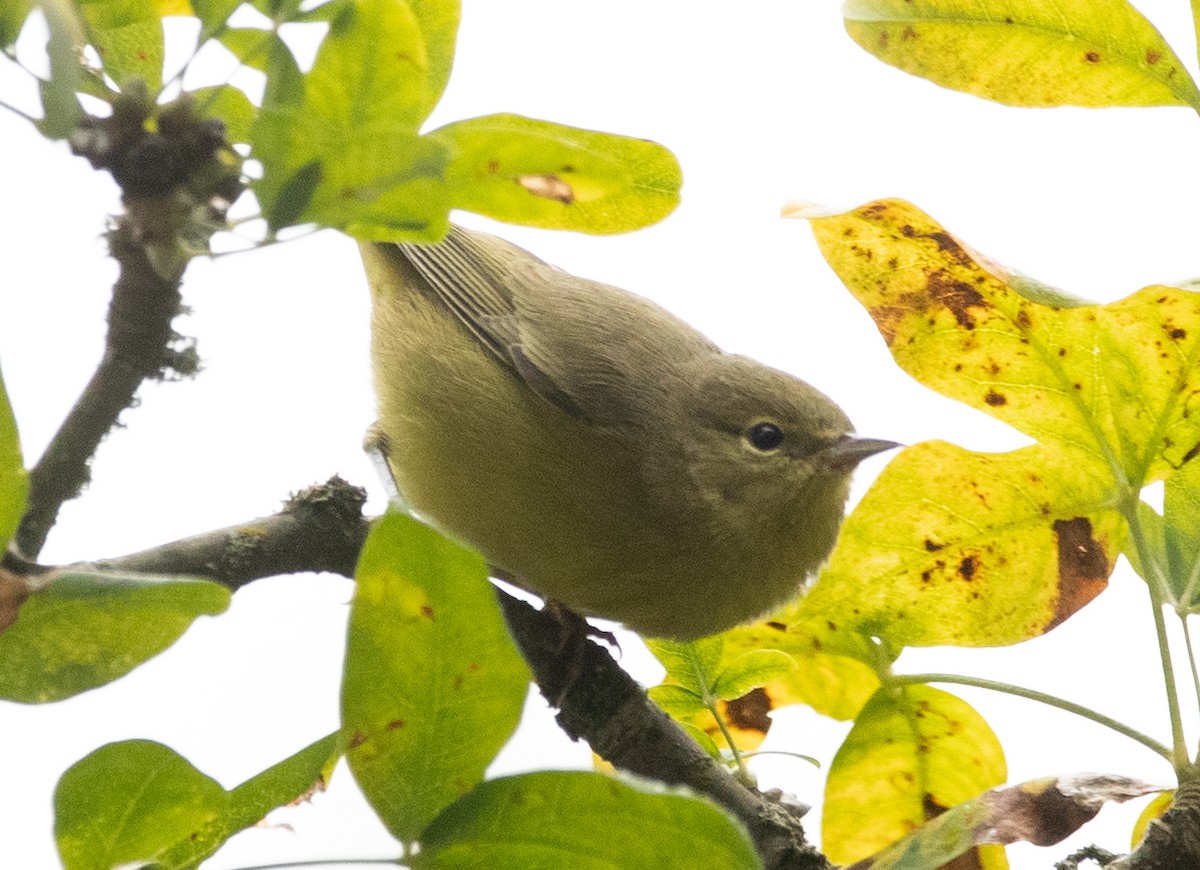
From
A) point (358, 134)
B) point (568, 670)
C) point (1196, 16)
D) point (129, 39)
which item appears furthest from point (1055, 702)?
point (129, 39)

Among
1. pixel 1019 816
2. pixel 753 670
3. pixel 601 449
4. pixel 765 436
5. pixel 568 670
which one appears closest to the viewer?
pixel 1019 816

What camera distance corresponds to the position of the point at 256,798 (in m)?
1.37

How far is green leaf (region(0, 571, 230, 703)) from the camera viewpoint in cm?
121

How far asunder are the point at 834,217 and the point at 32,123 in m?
1.40

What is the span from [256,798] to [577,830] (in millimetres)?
408

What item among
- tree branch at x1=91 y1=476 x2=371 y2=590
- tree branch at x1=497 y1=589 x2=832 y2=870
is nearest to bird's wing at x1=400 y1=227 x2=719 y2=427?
tree branch at x1=497 y1=589 x2=832 y2=870

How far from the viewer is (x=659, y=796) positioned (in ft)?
3.66

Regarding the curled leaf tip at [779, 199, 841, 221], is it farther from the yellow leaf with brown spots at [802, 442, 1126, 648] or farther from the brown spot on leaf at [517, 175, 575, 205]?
the brown spot on leaf at [517, 175, 575, 205]

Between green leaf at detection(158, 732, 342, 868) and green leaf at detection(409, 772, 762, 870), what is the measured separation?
7.4 inches

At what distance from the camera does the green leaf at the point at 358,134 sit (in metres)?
1.17

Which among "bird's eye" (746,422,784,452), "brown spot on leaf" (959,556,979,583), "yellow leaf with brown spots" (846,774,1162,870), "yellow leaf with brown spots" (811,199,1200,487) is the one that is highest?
"yellow leaf with brown spots" (811,199,1200,487)

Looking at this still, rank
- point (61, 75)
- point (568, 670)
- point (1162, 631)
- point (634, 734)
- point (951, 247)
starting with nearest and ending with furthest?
point (61, 75) < point (1162, 631) < point (951, 247) < point (634, 734) < point (568, 670)

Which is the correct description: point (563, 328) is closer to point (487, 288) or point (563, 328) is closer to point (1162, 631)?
point (487, 288)

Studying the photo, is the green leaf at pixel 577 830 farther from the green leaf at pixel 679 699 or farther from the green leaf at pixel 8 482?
the green leaf at pixel 679 699
